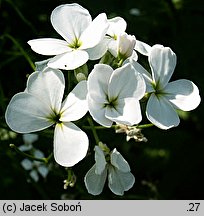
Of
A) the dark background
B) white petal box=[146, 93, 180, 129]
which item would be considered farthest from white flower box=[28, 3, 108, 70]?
the dark background

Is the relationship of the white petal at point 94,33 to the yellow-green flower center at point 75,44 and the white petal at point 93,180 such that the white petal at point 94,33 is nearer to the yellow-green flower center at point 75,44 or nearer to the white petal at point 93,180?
the yellow-green flower center at point 75,44

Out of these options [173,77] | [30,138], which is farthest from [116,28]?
[173,77]

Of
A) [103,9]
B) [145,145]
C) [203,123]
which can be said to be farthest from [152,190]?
[103,9]

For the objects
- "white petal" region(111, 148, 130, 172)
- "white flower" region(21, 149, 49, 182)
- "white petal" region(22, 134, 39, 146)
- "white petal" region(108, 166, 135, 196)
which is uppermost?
"white petal" region(111, 148, 130, 172)

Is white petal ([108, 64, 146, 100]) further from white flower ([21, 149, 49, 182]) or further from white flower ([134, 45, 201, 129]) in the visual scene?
white flower ([21, 149, 49, 182])

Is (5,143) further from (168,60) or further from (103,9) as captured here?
(103,9)

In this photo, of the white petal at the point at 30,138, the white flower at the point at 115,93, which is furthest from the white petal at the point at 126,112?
the white petal at the point at 30,138

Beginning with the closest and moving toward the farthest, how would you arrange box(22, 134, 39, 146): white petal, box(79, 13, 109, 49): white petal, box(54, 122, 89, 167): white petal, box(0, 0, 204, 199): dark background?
box(54, 122, 89, 167): white petal < box(79, 13, 109, 49): white petal < box(22, 134, 39, 146): white petal < box(0, 0, 204, 199): dark background
